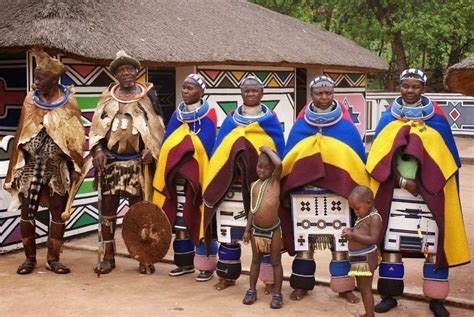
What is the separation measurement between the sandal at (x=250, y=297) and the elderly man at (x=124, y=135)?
1462mm

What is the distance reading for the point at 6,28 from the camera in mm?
7578

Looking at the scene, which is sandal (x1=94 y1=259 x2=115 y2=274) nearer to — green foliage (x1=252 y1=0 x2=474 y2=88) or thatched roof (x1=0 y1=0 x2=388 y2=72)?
thatched roof (x1=0 y1=0 x2=388 y2=72)

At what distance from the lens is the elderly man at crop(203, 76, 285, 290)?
17.6ft

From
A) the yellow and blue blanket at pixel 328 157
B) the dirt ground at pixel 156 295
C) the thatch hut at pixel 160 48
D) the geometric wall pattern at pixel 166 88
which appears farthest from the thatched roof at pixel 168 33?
the yellow and blue blanket at pixel 328 157

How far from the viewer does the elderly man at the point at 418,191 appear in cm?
484

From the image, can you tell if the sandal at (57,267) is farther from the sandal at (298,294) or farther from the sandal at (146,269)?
the sandal at (298,294)

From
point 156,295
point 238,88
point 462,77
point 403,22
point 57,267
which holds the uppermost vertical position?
point 403,22

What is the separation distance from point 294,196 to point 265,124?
0.63m

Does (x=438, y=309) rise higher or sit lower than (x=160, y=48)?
lower

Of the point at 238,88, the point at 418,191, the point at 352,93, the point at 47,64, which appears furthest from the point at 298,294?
the point at 352,93

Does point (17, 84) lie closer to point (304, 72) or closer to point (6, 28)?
point (6, 28)

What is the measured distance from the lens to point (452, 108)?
767 inches

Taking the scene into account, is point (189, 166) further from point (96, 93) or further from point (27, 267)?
point (96, 93)

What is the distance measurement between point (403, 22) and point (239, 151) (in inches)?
623
